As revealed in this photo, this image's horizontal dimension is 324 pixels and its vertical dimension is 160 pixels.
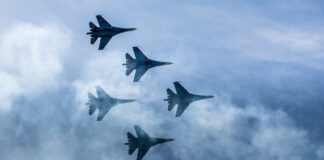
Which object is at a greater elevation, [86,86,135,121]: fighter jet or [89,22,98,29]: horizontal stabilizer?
[89,22,98,29]: horizontal stabilizer

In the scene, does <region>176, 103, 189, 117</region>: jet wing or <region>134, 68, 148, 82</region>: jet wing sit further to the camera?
<region>176, 103, 189, 117</region>: jet wing

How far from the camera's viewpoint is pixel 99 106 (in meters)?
137

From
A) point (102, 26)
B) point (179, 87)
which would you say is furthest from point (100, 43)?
point (179, 87)

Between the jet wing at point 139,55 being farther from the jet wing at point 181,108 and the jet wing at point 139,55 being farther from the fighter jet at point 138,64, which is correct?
the jet wing at point 181,108

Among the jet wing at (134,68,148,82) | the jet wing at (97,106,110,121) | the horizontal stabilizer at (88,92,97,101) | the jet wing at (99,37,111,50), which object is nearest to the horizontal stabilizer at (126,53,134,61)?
the jet wing at (134,68,148,82)

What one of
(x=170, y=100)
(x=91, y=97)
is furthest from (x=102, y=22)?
(x=170, y=100)

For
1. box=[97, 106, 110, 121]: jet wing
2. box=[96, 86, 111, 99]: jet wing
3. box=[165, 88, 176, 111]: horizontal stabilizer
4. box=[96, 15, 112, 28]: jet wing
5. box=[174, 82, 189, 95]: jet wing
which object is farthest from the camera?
box=[96, 86, 111, 99]: jet wing

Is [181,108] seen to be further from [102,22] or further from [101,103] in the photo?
[102,22]

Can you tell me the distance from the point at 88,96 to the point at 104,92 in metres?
8.07

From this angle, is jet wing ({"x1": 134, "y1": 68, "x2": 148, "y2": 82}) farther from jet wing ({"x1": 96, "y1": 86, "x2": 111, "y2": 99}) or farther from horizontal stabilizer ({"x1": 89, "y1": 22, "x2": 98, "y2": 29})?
horizontal stabilizer ({"x1": 89, "y1": 22, "x2": 98, "y2": 29})

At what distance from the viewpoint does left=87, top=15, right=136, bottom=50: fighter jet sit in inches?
4875

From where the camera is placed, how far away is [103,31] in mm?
124625

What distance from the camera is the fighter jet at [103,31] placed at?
406 feet

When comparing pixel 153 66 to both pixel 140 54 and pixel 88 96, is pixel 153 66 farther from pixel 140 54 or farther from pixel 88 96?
pixel 88 96
